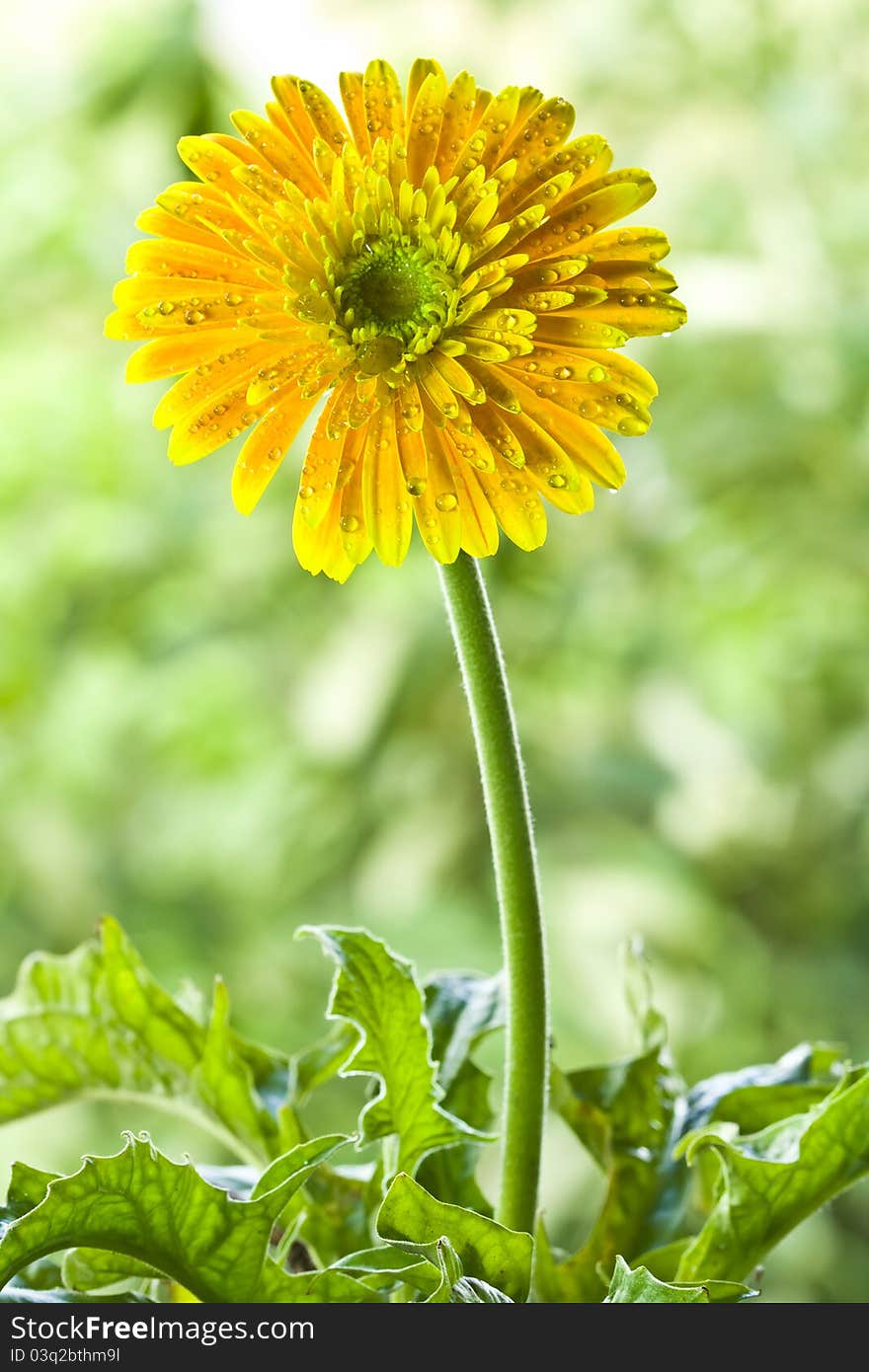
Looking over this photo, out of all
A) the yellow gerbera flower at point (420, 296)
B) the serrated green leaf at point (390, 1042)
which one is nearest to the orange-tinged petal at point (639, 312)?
the yellow gerbera flower at point (420, 296)

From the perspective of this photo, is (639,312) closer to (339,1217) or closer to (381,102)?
(381,102)

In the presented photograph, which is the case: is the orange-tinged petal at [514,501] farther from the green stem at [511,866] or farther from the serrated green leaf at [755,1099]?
the serrated green leaf at [755,1099]

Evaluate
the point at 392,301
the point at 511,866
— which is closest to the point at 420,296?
the point at 392,301

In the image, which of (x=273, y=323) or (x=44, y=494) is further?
(x=44, y=494)

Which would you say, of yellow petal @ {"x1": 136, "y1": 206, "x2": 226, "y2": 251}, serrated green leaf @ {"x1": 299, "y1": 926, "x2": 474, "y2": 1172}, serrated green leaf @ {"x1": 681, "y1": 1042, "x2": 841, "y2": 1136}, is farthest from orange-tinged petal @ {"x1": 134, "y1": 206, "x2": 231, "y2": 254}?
serrated green leaf @ {"x1": 681, "y1": 1042, "x2": 841, "y2": 1136}
